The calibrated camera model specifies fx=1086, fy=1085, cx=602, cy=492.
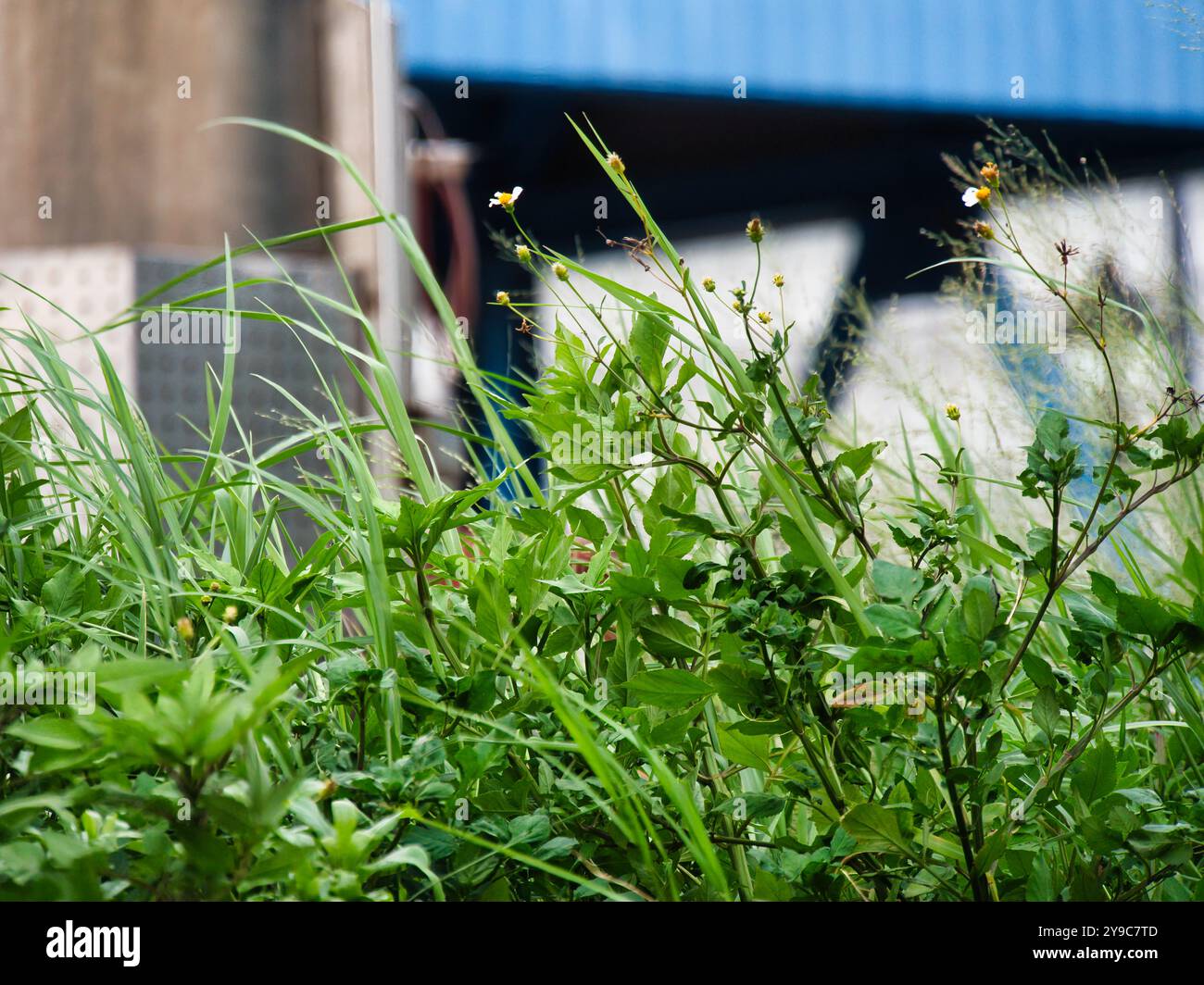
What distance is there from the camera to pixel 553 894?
1.75 feet

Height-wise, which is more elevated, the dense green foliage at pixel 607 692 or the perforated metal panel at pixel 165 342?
the perforated metal panel at pixel 165 342

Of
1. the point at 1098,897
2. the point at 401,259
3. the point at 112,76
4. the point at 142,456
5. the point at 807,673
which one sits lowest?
the point at 1098,897

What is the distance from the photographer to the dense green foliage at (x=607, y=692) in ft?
1.39

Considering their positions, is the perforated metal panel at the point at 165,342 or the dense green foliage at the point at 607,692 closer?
the dense green foliage at the point at 607,692

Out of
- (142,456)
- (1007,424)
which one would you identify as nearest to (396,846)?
(142,456)

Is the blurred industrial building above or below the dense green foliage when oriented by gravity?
above

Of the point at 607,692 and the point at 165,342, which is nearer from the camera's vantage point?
the point at 607,692

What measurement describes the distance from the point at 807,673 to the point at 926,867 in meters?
0.10

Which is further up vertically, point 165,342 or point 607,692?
point 165,342

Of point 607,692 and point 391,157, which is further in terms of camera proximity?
point 391,157

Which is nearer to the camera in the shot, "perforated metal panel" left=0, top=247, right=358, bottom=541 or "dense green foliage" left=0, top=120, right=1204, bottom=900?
"dense green foliage" left=0, top=120, right=1204, bottom=900

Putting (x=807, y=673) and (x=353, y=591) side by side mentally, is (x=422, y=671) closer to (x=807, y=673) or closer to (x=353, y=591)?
(x=353, y=591)

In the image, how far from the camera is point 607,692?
0.64 m

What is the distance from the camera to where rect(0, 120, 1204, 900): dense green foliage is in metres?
0.42
